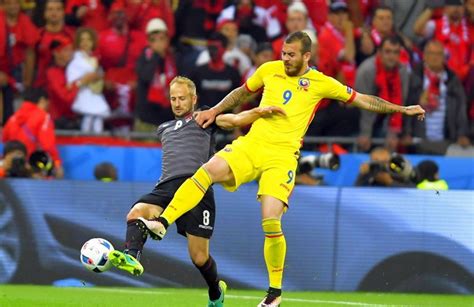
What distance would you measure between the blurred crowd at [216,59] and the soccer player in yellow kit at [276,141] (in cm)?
570

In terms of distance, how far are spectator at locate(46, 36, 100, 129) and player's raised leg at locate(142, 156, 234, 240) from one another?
22.2 feet

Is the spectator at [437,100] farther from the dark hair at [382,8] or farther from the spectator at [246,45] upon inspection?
the spectator at [246,45]

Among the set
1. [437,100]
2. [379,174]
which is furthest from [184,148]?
[437,100]

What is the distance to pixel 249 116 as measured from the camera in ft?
35.8

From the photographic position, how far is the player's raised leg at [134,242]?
9930 mm

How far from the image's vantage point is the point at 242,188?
1469 centimetres

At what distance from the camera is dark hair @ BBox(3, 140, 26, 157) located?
1538cm

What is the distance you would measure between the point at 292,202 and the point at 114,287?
2.34 meters

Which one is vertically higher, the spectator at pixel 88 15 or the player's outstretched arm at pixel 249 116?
the spectator at pixel 88 15

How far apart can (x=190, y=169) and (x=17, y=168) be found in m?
4.57

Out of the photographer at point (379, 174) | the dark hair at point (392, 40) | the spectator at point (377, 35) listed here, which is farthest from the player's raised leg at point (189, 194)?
the spectator at point (377, 35)

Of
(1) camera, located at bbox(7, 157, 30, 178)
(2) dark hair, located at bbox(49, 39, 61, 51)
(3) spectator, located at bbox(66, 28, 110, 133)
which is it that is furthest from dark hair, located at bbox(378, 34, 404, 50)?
(1) camera, located at bbox(7, 157, 30, 178)

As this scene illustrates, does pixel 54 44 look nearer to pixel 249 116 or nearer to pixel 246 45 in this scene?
pixel 246 45

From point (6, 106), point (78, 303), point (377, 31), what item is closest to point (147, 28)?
point (6, 106)
